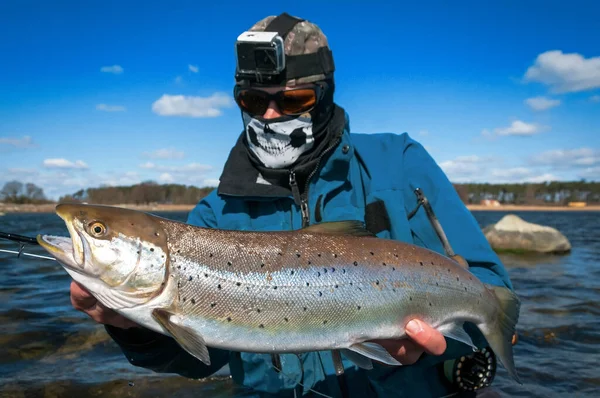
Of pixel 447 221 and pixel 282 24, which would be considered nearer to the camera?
pixel 447 221

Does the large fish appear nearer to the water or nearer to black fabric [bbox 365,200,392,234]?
black fabric [bbox 365,200,392,234]

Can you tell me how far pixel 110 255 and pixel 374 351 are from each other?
141 cm

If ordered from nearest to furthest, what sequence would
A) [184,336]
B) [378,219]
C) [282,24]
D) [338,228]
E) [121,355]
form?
1. [184,336]
2. [338,228]
3. [378,219]
4. [282,24]
5. [121,355]

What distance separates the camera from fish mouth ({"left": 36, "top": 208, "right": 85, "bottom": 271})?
227 cm

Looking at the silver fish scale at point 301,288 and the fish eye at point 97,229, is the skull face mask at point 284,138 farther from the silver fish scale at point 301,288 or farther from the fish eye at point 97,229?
the fish eye at point 97,229

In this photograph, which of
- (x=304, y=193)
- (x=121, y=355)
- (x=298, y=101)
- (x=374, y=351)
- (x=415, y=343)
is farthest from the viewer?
(x=121, y=355)

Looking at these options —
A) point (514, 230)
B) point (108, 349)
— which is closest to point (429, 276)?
point (108, 349)

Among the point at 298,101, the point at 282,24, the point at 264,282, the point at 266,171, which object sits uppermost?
the point at 282,24

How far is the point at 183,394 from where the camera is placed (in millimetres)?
5984

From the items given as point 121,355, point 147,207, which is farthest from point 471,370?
point 147,207

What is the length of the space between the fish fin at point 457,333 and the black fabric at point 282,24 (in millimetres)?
2295

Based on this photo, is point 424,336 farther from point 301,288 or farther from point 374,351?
point 301,288

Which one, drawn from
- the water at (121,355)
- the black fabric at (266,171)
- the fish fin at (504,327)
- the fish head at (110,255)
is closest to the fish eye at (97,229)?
the fish head at (110,255)

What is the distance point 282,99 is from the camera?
139 inches
